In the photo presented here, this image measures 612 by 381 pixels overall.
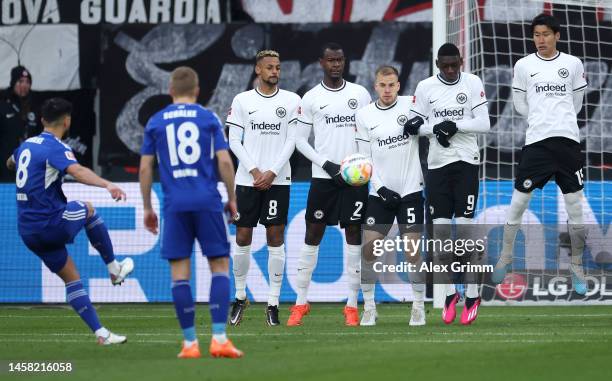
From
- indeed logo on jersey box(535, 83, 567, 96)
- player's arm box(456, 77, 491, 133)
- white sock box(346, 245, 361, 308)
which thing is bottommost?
white sock box(346, 245, 361, 308)

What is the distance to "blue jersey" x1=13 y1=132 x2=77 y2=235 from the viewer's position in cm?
1045

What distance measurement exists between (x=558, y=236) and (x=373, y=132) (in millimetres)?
4377

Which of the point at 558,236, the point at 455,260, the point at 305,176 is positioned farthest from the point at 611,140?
the point at 455,260

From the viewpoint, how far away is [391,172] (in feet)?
→ 40.0

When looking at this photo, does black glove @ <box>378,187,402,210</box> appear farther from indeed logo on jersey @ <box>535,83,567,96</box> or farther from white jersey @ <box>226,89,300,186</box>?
indeed logo on jersey @ <box>535,83,567,96</box>

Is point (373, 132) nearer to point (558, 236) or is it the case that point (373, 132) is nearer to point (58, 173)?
point (58, 173)

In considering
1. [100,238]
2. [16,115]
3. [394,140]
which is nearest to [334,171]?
[394,140]

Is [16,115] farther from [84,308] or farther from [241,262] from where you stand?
[84,308]

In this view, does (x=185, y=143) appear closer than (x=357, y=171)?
Yes

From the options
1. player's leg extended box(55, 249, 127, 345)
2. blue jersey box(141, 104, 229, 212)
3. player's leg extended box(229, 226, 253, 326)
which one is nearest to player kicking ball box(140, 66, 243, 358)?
blue jersey box(141, 104, 229, 212)

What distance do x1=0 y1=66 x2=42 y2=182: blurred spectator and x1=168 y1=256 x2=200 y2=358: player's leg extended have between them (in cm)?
994

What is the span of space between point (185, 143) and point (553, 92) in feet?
14.1

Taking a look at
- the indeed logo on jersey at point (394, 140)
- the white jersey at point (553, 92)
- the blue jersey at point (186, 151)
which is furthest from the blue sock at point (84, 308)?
the white jersey at point (553, 92)

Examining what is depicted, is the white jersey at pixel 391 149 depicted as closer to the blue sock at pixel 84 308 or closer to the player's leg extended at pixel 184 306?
the blue sock at pixel 84 308
